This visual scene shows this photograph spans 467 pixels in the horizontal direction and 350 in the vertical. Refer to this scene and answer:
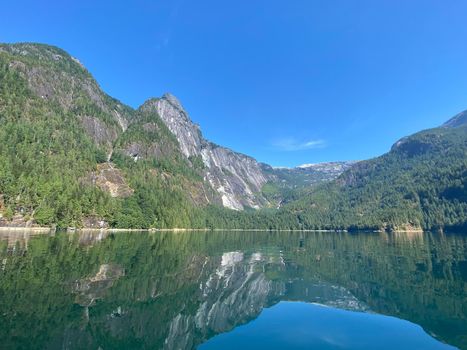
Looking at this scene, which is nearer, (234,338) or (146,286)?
(234,338)

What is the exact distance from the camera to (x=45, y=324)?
16.6 m

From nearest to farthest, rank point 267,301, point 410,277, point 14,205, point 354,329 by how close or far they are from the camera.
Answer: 1. point 354,329
2. point 267,301
3. point 410,277
4. point 14,205

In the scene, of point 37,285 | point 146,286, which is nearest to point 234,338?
A: point 146,286

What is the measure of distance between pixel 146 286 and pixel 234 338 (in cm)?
1271

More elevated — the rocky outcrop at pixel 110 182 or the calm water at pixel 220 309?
the rocky outcrop at pixel 110 182

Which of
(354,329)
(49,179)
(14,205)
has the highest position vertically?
(49,179)

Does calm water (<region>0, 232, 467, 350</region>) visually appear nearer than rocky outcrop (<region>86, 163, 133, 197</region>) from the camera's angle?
Yes

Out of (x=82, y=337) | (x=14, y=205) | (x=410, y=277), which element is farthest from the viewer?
(x=14, y=205)

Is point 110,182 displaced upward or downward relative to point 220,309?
upward

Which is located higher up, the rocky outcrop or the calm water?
the rocky outcrop

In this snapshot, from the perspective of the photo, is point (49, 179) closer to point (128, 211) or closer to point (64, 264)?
point (128, 211)

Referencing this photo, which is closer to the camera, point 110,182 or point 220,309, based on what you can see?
point 220,309

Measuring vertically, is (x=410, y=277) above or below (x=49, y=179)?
below

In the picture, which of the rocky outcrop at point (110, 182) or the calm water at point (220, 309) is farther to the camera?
the rocky outcrop at point (110, 182)
